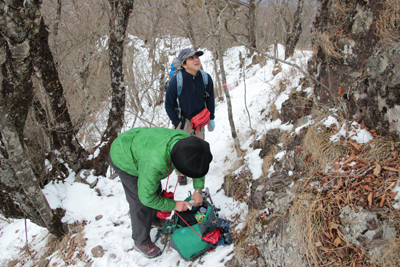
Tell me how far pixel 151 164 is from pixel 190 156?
0.45m

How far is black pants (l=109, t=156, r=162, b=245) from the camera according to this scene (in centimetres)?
255

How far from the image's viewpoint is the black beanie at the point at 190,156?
180 centimetres

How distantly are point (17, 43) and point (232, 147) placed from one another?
434 cm

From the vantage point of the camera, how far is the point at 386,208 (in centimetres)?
170

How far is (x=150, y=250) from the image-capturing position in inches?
108

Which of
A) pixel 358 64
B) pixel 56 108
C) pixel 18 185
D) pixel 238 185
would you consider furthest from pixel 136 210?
pixel 358 64

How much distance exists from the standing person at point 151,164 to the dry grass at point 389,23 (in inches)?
84.6

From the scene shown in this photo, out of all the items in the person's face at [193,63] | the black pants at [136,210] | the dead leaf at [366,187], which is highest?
the person's face at [193,63]

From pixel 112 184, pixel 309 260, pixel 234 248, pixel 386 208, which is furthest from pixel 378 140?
pixel 112 184

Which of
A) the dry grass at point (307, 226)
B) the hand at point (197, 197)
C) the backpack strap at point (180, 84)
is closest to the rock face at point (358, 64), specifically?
the dry grass at point (307, 226)

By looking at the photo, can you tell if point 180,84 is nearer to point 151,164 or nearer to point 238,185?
point 151,164

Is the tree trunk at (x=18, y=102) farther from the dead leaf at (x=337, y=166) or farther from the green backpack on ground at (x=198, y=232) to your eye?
the dead leaf at (x=337, y=166)

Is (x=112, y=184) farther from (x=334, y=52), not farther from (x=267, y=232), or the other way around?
(x=334, y=52)

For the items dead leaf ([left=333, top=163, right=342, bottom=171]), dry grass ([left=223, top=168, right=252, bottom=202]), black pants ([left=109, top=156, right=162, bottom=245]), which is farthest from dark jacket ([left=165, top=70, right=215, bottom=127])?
dead leaf ([left=333, top=163, right=342, bottom=171])
